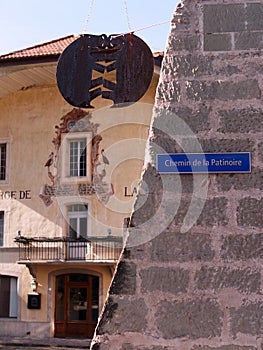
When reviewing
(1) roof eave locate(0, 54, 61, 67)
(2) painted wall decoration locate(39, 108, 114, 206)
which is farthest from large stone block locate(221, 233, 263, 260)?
(2) painted wall decoration locate(39, 108, 114, 206)

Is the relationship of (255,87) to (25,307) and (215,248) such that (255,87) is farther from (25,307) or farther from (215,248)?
(25,307)

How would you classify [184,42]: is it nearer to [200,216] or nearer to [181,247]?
[200,216]

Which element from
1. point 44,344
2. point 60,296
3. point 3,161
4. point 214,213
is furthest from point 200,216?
point 3,161

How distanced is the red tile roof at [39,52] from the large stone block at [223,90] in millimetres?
16406

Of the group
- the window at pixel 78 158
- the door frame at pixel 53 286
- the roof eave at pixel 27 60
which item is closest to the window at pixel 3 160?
the window at pixel 78 158

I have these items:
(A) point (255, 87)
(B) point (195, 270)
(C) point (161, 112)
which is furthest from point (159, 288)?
(A) point (255, 87)

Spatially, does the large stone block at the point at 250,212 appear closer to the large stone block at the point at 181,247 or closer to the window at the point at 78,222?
the large stone block at the point at 181,247

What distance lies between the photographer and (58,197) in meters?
22.0

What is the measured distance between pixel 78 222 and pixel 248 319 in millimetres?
18320

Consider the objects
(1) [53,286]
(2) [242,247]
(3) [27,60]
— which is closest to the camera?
(2) [242,247]

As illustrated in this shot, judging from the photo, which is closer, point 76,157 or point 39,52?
point 39,52

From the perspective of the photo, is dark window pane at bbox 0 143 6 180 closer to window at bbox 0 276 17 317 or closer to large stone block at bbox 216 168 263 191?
window at bbox 0 276 17 317

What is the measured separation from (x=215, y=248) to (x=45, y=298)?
18678 millimetres

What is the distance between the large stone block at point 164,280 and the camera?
135 inches
